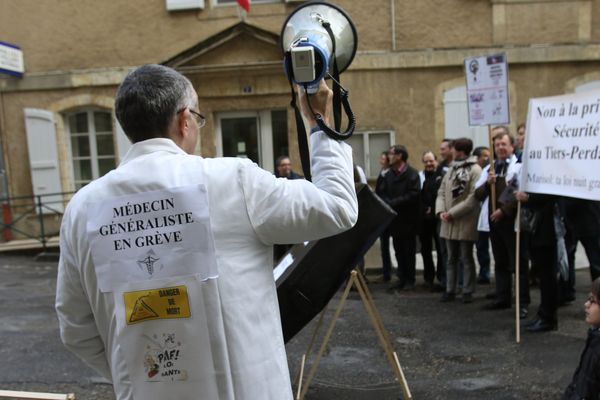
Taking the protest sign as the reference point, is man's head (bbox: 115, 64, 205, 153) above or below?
above

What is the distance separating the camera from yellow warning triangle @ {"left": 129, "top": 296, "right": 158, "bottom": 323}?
4.76 ft

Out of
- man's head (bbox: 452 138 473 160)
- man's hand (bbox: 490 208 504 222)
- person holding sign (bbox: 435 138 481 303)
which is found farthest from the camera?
man's head (bbox: 452 138 473 160)

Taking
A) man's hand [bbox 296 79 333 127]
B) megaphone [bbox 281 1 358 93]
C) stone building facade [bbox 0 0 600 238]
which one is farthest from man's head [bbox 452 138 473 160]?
man's hand [bbox 296 79 333 127]

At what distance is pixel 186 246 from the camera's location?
4.70 feet

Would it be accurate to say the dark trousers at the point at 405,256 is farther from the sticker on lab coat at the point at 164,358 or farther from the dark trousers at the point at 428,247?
the sticker on lab coat at the point at 164,358

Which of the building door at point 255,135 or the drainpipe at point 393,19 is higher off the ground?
the drainpipe at point 393,19

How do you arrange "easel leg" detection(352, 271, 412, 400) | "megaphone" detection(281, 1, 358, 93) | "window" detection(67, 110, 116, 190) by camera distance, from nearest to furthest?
1. "megaphone" detection(281, 1, 358, 93)
2. "easel leg" detection(352, 271, 412, 400)
3. "window" detection(67, 110, 116, 190)

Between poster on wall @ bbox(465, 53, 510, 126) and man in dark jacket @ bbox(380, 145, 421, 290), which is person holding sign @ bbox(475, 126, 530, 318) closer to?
poster on wall @ bbox(465, 53, 510, 126)

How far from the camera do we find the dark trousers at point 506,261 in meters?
5.68

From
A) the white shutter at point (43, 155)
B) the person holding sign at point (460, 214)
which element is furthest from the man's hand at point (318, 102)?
the white shutter at point (43, 155)

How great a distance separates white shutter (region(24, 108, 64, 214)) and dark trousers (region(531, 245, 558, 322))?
30.7ft

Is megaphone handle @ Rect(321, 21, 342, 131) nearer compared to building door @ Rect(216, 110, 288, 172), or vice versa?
megaphone handle @ Rect(321, 21, 342, 131)

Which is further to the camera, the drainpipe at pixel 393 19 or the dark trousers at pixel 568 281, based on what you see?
the drainpipe at pixel 393 19

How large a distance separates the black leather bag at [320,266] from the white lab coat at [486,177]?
2.74 metres
